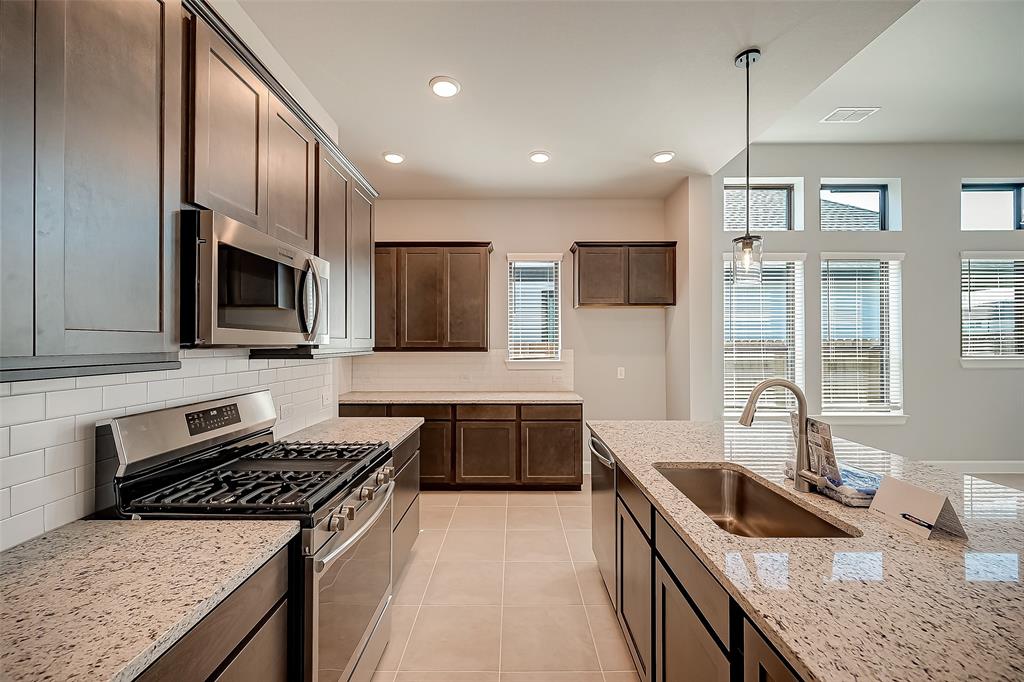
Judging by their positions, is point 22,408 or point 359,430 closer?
point 22,408

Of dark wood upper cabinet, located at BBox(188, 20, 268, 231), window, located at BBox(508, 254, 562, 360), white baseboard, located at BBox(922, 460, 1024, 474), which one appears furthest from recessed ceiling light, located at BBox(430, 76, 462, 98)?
white baseboard, located at BBox(922, 460, 1024, 474)

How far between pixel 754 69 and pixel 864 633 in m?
2.83

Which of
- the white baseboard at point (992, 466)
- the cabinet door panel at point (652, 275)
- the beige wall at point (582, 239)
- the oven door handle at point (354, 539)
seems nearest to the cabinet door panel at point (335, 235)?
the oven door handle at point (354, 539)

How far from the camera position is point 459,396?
4.56m

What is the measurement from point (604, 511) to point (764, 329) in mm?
3237

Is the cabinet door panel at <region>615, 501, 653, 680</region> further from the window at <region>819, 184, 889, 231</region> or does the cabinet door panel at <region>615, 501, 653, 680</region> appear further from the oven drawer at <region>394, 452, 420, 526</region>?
the window at <region>819, 184, 889, 231</region>

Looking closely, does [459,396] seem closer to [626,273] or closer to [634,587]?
[626,273]

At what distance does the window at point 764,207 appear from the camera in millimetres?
4809

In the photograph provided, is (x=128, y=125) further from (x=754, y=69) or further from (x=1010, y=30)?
(x=1010, y=30)

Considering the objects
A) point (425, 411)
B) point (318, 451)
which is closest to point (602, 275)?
point (425, 411)

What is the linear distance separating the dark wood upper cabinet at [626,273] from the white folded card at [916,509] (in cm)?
339

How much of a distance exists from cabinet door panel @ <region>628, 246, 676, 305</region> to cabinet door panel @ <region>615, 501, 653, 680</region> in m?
2.89

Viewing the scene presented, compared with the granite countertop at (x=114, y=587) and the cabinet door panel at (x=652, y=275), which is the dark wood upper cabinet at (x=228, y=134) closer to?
the granite countertop at (x=114, y=587)

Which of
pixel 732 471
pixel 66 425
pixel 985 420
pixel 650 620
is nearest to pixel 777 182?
pixel 985 420
